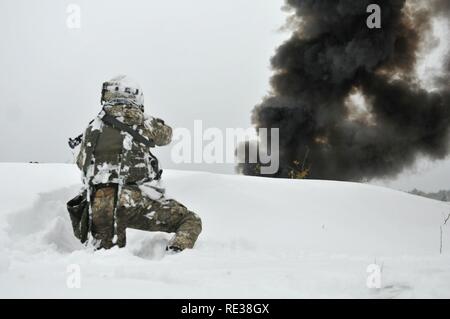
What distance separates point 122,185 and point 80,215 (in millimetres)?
510

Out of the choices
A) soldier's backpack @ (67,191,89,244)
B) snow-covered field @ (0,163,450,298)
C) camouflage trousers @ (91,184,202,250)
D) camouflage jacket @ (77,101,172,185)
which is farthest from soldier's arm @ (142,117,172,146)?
snow-covered field @ (0,163,450,298)

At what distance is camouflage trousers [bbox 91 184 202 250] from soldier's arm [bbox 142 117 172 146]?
0.52 m

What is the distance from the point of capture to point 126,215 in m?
4.12

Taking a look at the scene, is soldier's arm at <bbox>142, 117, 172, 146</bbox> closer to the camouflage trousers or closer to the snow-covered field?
the camouflage trousers

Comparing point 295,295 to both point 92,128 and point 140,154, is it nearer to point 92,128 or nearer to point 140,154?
point 140,154

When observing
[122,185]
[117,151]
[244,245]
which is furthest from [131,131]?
[244,245]

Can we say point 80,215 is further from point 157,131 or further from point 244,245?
point 244,245

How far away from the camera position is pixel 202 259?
3.14 metres

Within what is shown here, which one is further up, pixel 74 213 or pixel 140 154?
pixel 140 154

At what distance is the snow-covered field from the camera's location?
7.30 ft

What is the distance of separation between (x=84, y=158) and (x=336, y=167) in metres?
28.1
